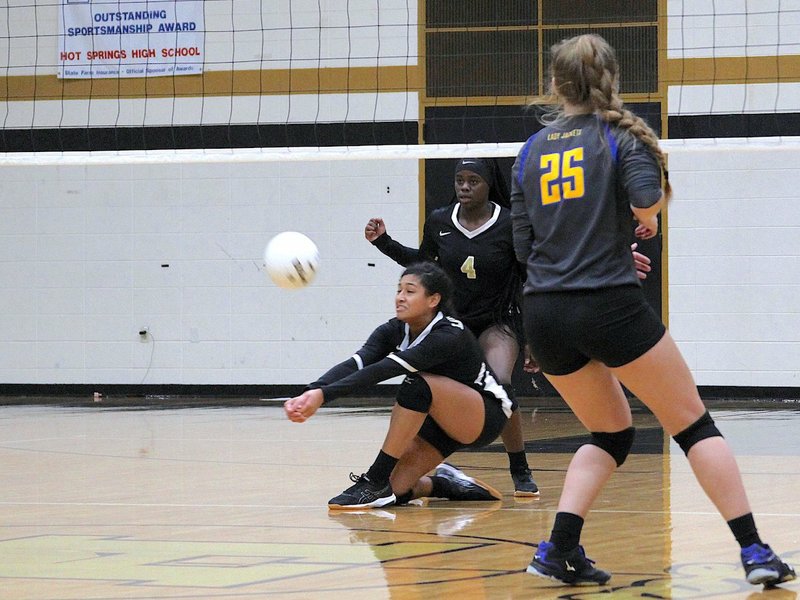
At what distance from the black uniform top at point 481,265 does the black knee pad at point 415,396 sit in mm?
894

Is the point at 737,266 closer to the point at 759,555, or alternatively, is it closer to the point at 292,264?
the point at 292,264

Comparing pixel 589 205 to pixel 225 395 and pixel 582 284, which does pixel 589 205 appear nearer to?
pixel 582 284

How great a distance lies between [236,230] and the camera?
14047 millimetres

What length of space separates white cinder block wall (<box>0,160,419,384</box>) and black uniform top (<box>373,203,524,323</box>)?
24.5 feet

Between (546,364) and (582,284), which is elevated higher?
(582,284)

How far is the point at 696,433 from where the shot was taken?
3.63 m

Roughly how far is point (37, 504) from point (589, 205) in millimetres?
3156

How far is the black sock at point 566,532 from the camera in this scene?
3.67 metres

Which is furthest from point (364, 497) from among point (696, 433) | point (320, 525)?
point (696, 433)

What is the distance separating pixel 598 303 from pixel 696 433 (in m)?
0.47

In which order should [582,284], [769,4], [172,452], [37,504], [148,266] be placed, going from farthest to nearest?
[148,266] → [769,4] → [172,452] → [37,504] → [582,284]

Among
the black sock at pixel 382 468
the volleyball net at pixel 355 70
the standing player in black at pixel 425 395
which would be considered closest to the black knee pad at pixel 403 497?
the standing player in black at pixel 425 395

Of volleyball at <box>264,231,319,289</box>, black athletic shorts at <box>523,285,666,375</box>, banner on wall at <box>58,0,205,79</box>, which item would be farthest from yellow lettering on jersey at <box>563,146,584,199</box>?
banner on wall at <box>58,0,205,79</box>

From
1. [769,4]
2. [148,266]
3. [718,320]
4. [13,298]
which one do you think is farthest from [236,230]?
[769,4]
